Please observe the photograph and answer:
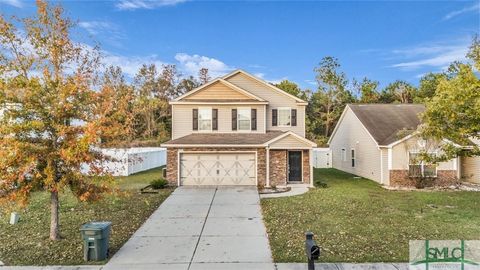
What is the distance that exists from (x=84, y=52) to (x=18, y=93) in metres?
8.50

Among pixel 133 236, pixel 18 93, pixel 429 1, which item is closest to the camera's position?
pixel 18 93

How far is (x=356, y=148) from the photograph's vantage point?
2372 centimetres

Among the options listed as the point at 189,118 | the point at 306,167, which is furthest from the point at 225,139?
the point at 306,167

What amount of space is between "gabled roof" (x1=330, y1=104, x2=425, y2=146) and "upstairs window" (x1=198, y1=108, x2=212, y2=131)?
34.4 ft

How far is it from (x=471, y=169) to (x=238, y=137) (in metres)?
15.2

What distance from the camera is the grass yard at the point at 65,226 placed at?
24.8ft

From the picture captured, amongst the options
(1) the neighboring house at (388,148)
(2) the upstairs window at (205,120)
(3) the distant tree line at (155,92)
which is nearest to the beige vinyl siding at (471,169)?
(1) the neighboring house at (388,148)

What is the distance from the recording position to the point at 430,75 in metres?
43.7

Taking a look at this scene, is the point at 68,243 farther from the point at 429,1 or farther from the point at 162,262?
the point at 429,1

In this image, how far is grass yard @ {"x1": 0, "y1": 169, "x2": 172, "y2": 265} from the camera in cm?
756

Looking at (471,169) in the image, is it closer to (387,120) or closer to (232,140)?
(387,120)

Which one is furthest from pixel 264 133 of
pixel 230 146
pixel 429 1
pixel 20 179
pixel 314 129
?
pixel 314 129

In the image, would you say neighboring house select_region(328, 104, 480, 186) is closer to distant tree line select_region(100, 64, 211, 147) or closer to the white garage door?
the white garage door

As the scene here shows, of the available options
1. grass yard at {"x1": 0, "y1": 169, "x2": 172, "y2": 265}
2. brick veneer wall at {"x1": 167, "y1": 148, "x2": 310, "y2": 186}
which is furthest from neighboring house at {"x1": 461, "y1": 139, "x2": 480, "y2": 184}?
grass yard at {"x1": 0, "y1": 169, "x2": 172, "y2": 265}
